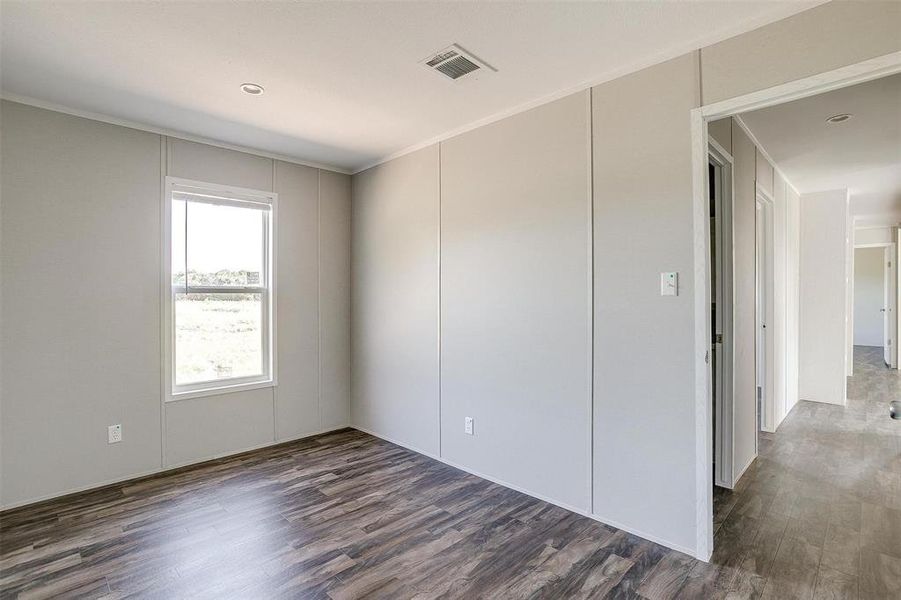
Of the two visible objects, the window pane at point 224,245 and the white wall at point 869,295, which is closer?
the window pane at point 224,245

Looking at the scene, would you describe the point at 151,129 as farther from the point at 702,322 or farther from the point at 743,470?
the point at 743,470

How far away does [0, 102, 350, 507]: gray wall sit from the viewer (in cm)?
289

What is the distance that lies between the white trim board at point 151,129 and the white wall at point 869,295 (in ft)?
41.6

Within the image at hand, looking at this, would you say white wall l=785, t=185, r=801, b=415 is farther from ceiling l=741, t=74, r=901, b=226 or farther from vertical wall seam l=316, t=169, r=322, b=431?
vertical wall seam l=316, t=169, r=322, b=431

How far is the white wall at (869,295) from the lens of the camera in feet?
34.0

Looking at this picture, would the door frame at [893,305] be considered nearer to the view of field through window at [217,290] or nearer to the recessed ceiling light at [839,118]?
the recessed ceiling light at [839,118]

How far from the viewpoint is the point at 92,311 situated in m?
3.18

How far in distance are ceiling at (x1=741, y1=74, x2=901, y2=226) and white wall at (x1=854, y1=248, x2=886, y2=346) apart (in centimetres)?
654

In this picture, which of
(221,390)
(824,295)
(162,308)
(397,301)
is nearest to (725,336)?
(397,301)

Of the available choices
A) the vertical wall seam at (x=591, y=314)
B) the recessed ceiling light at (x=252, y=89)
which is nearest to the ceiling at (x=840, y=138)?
the vertical wall seam at (x=591, y=314)

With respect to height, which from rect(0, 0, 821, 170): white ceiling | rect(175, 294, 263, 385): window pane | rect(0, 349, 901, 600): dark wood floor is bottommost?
rect(0, 349, 901, 600): dark wood floor

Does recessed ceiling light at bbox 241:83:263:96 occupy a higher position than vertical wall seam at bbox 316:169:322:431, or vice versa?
recessed ceiling light at bbox 241:83:263:96

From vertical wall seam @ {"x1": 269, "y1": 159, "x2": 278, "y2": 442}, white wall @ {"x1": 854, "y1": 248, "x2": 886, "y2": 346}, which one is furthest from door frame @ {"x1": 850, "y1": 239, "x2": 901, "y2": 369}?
vertical wall seam @ {"x1": 269, "y1": 159, "x2": 278, "y2": 442}

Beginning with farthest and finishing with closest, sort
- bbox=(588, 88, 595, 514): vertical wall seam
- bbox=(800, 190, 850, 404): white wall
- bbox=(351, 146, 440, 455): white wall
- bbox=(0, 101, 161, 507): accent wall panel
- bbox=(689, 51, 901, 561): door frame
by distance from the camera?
bbox=(800, 190, 850, 404): white wall → bbox=(351, 146, 440, 455): white wall → bbox=(0, 101, 161, 507): accent wall panel → bbox=(588, 88, 595, 514): vertical wall seam → bbox=(689, 51, 901, 561): door frame
